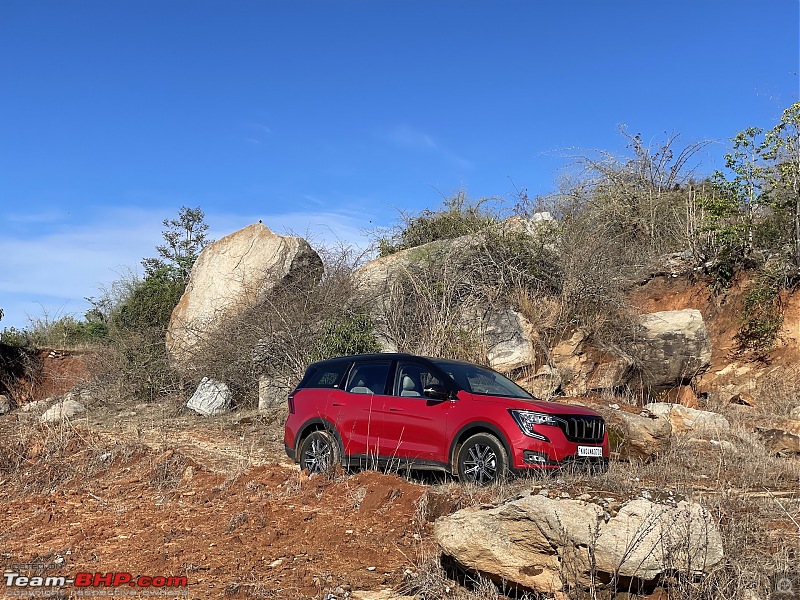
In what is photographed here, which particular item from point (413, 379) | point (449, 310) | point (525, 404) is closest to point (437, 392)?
point (413, 379)

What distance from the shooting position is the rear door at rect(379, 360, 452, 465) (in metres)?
8.72

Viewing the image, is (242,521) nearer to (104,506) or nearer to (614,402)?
(104,506)

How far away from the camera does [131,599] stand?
513cm

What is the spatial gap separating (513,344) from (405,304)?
2.79 m

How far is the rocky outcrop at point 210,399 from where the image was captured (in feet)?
53.7

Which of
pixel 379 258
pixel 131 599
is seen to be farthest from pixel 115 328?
pixel 131 599

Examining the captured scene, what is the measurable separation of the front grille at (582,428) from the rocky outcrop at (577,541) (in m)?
3.26

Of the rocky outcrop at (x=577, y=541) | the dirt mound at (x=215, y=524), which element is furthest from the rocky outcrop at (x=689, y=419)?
the rocky outcrop at (x=577, y=541)

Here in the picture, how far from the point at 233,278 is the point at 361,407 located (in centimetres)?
1075

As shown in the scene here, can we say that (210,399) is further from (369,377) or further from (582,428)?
(582,428)

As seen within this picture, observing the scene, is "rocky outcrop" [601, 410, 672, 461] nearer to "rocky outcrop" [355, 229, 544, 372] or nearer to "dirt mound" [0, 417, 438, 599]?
"rocky outcrop" [355, 229, 544, 372]

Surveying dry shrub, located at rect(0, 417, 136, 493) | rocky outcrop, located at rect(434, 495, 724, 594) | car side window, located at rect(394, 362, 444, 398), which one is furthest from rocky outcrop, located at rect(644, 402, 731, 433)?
dry shrub, located at rect(0, 417, 136, 493)

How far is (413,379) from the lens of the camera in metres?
9.29

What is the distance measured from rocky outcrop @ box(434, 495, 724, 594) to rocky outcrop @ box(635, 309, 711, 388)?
40.8 ft
